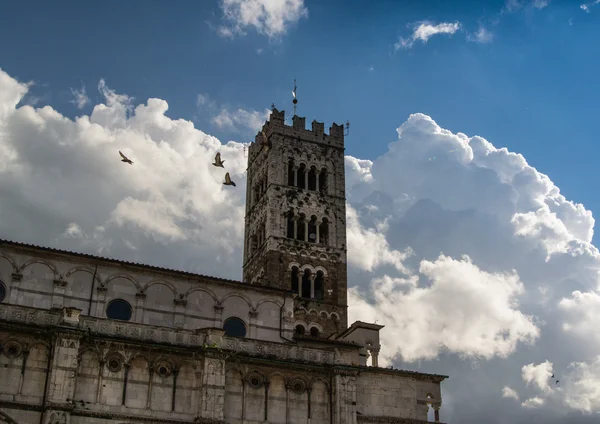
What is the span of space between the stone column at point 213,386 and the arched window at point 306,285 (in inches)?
1037

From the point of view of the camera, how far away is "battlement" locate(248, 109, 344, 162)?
258ft

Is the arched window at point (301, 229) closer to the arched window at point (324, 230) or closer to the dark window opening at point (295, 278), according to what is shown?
the arched window at point (324, 230)

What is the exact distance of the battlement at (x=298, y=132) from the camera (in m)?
78.8

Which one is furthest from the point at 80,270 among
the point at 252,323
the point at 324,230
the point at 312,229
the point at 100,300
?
the point at 324,230

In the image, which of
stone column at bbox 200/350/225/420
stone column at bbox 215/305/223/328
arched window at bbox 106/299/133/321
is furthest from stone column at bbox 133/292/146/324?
stone column at bbox 200/350/225/420

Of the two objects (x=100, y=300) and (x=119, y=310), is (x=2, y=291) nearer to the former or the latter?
(x=100, y=300)

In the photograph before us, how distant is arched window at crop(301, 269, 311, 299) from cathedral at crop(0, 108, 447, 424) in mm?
11291

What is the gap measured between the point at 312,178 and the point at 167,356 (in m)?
36.1

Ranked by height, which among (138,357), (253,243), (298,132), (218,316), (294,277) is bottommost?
(138,357)

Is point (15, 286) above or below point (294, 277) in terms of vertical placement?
below

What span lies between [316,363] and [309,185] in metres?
31.5

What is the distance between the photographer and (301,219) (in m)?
75.5

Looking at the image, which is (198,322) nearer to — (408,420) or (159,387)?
(159,387)

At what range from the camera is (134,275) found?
50531 millimetres
